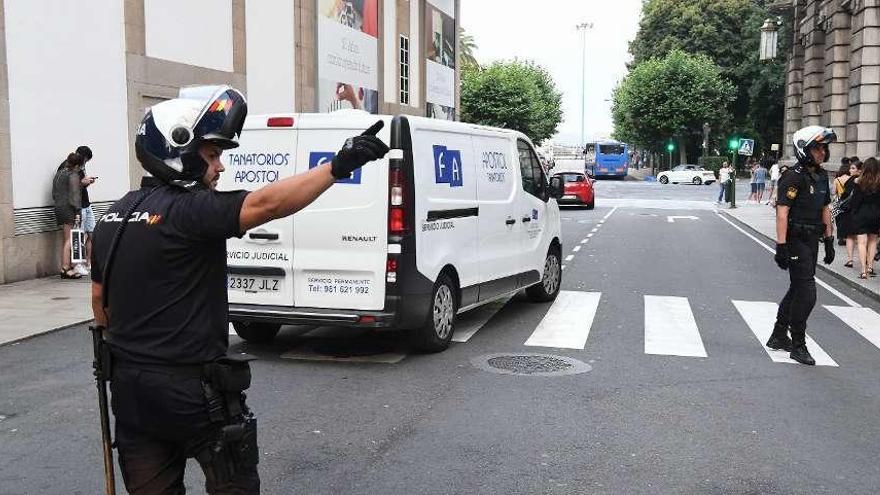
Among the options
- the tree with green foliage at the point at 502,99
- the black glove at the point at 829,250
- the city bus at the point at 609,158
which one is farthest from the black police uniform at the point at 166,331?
the city bus at the point at 609,158

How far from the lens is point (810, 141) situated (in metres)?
7.51

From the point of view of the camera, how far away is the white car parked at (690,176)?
202 feet

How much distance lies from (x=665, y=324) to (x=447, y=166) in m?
3.23

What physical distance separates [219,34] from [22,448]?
46.3ft

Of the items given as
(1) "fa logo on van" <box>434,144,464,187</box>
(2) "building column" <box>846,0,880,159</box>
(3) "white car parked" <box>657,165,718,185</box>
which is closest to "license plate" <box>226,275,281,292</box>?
(1) "fa logo on van" <box>434,144,464,187</box>

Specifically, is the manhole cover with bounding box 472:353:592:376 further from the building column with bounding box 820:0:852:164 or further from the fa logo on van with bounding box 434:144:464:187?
the building column with bounding box 820:0:852:164

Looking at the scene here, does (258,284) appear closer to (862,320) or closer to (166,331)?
(166,331)

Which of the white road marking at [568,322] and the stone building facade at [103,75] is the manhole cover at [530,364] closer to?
the white road marking at [568,322]

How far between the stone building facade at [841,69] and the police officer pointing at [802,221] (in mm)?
18200

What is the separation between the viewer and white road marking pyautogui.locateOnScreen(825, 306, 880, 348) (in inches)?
358

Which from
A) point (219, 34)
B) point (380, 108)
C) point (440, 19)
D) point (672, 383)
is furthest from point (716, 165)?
point (672, 383)

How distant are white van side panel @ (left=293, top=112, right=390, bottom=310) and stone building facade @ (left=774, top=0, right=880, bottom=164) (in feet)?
67.3

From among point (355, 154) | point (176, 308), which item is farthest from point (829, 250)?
point (176, 308)

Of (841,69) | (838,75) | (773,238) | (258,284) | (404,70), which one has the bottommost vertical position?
(773,238)
